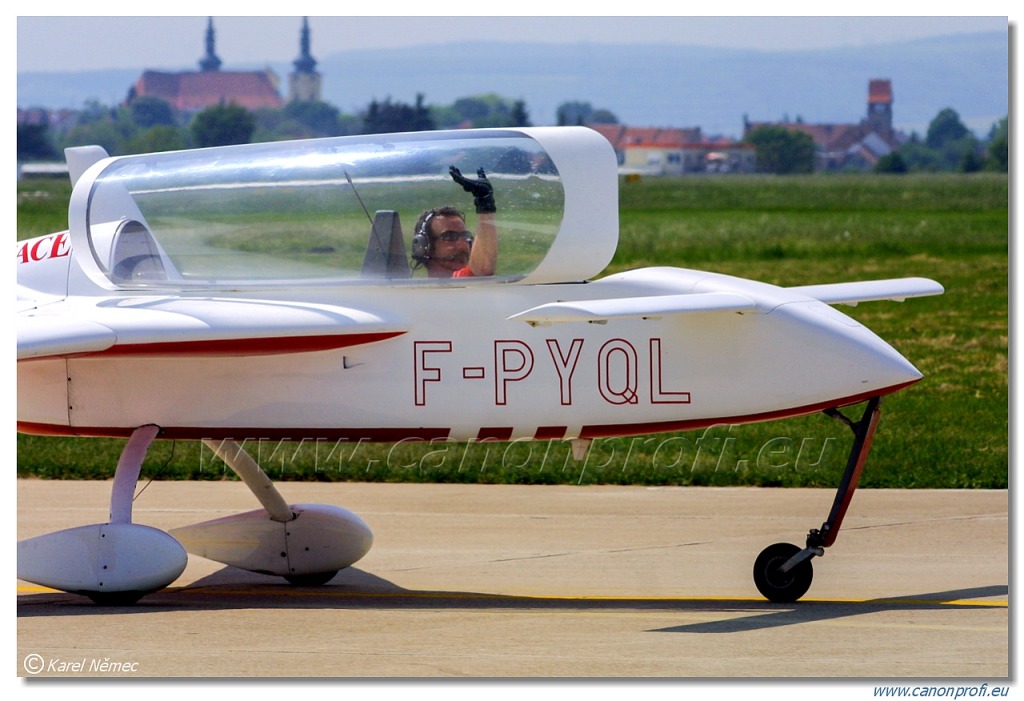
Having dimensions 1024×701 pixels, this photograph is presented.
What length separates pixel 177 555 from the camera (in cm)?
653

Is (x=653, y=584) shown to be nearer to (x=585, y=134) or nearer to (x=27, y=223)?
(x=585, y=134)

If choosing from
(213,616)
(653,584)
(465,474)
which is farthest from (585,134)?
(465,474)

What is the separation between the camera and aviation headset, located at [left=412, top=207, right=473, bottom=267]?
6672mm

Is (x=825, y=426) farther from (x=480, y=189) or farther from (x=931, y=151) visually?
(x=480, y=189)

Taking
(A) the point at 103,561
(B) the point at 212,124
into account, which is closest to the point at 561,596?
(A) the point at 103,561

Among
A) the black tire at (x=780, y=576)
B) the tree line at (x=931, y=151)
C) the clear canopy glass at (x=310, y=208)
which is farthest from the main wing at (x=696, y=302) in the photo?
the black tire at (x=780, y=576)

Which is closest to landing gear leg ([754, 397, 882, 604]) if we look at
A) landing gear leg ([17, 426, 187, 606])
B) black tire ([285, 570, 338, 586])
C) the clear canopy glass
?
the clear canopy glass

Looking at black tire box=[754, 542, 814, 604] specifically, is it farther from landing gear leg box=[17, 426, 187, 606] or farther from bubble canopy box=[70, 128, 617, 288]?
landing gear leg box=[17, 426, 187, 606]

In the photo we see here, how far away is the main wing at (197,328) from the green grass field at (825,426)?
1.71m

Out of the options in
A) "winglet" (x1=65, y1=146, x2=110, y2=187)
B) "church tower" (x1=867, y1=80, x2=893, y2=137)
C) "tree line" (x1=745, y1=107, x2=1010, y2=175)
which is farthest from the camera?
"church tower" (x1=867, y1=80, x2=893, y2=137)

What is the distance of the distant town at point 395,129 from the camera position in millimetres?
12863

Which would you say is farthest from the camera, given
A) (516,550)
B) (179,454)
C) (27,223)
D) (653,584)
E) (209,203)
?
(179,454)

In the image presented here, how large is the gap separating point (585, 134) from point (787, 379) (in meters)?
1.53

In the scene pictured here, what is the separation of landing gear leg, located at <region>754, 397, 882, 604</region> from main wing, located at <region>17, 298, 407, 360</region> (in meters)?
2.17
